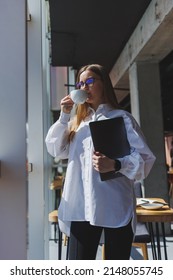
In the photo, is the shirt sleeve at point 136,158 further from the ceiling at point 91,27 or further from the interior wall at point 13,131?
the ceiling at point 91,27

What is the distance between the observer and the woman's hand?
3.29 ft

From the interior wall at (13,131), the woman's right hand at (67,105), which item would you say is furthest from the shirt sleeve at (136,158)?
the interior wall at (13,131)

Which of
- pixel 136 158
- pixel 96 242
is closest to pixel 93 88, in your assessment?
pixel 136 158

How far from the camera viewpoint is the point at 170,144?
985cm

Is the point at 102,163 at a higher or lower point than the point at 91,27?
lower

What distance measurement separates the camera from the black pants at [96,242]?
1.01 metres

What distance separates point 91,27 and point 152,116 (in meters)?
1.48

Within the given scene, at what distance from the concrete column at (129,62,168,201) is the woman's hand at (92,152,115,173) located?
267cm

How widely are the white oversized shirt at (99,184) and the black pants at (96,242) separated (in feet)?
0.11

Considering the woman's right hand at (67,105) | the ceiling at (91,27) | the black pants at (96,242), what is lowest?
the black pants at (96,242)

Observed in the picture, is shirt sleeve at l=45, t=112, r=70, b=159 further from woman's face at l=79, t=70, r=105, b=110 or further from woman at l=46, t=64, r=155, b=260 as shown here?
woman's face at l=79, t=70, r=105, b=110

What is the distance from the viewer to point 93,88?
1156 mm

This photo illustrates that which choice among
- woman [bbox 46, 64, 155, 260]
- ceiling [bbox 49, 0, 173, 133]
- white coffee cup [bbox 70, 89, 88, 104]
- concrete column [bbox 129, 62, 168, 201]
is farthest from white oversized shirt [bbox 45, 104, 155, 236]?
concrete column [bbox 129, 62, 168, 201]

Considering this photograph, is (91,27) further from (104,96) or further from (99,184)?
(99,184)
